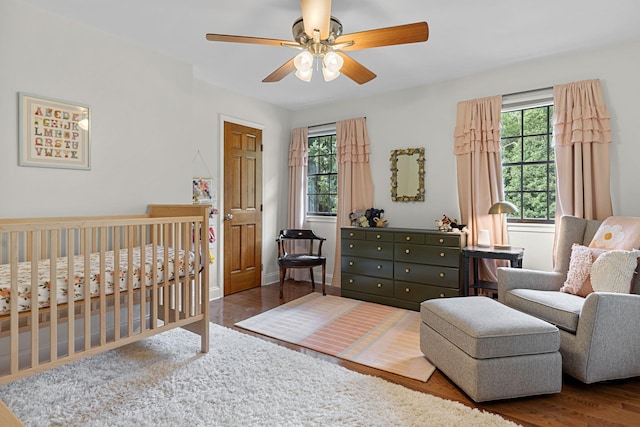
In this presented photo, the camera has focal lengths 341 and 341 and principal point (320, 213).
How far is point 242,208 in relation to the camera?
170 inches

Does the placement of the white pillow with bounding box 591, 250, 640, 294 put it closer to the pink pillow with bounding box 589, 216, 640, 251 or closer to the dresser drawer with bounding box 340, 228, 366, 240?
the pink pillow with bounding box 589, 216, 640, 251

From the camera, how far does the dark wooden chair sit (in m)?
3.96

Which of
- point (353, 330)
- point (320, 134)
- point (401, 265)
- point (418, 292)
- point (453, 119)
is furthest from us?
point (320, 134)

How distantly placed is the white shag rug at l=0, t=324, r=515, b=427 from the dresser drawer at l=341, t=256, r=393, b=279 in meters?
1.53

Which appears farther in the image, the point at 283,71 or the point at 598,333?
the point at 283,71

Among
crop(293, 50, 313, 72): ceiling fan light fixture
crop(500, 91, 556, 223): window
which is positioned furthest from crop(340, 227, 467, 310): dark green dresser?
crop(293, 50, 313, 72): ceiling fan light fixture

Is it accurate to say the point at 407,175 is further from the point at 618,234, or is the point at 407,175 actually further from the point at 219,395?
the point at 219,395

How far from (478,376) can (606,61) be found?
292 cm

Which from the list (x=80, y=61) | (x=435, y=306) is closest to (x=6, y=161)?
(x=80, y=61)

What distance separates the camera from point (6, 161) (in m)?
2.27

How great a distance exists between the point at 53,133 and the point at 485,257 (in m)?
3.59

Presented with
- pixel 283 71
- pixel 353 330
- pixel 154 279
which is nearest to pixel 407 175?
pixel 353 330

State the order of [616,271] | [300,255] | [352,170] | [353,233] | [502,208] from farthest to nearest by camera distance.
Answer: [352,170]
[300,255]
[353,233]
[502,208]
[616,271]

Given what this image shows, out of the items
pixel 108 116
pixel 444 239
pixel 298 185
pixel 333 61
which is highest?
pixel 333 61
